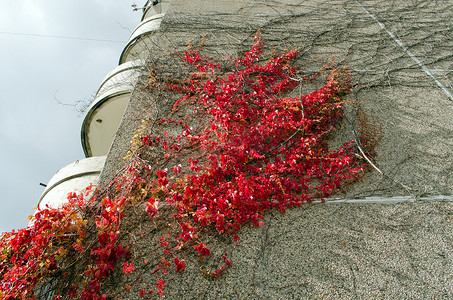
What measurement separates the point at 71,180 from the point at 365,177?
10.1 feet

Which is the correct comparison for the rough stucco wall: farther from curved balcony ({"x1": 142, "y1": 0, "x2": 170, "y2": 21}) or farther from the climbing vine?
curved balcony ({"x1": 142, "y1": 0, "x2": 170, "y2": 21})

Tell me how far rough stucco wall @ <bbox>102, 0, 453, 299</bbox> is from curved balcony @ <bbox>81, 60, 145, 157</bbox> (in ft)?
1.42

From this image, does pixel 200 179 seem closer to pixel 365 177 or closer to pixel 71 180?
pixel 365 177

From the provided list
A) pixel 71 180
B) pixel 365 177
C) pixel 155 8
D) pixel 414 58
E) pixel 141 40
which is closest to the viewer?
pixel 365 177

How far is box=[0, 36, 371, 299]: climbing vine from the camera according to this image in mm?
1973

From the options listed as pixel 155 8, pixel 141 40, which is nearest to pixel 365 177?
pixel 141 40

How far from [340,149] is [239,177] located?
1114 millimetres

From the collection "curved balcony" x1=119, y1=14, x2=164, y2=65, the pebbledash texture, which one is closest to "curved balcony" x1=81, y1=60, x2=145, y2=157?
the pebbledash texture

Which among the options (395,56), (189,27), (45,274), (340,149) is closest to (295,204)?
(340,149)

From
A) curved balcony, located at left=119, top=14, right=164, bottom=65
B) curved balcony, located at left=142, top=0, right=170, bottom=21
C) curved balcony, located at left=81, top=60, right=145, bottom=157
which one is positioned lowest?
curved balcony, located at left=81, top=60, right=145, bottom=157

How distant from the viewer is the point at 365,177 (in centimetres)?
261

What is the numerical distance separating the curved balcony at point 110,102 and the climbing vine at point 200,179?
0.51 meters

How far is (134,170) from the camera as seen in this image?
2.58 m

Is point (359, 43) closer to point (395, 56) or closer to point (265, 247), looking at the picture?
point (395, 56)
